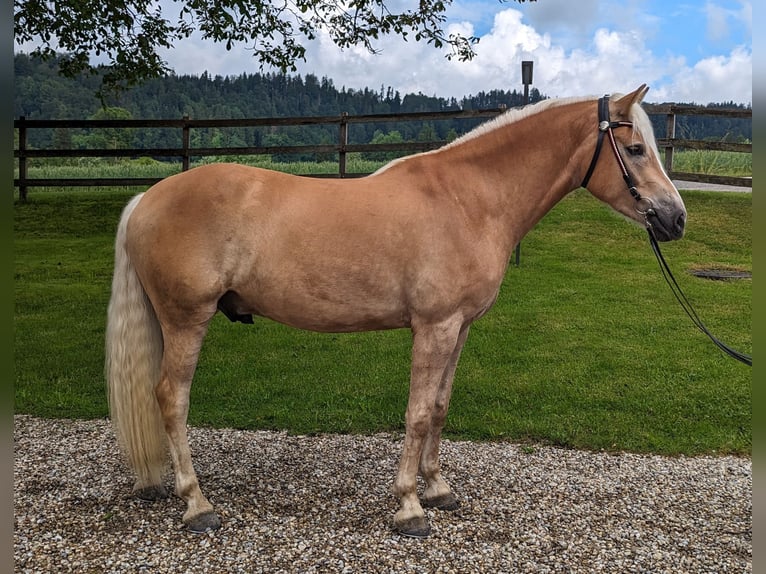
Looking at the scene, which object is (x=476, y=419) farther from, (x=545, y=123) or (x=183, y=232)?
(x=183, y=232)

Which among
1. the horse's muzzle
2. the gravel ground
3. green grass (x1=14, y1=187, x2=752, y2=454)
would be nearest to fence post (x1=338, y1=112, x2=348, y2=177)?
green grass (x1=14, y1=187, x2=752, y2=454)

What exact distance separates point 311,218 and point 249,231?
336mm

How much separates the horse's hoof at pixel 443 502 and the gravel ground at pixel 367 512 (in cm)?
5

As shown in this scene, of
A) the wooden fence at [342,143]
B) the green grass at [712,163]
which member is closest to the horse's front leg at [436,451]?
the wooden fence at [342,143]

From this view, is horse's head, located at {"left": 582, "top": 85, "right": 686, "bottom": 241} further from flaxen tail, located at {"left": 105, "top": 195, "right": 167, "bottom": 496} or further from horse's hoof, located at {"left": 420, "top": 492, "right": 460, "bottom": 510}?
flaxen tail, located at {"left": 105, "top": 195, "right": 167, "bottom": 496}

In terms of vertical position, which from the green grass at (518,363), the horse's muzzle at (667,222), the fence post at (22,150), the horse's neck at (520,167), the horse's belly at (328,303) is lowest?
the green grass at (518,363)

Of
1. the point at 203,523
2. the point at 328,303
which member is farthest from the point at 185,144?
the point at 203,523

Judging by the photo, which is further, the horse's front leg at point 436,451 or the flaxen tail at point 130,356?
the horse's front leg at point 436,451

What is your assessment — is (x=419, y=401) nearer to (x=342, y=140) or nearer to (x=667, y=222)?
(x=667, y=222)

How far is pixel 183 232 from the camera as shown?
3098mm

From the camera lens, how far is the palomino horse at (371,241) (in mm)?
3080

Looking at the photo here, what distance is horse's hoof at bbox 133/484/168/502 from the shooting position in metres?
3.51

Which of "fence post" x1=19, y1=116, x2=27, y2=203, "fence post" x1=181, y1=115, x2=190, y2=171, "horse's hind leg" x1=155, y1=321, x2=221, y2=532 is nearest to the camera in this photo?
"horse's hind leg" x1=155, y1=321, x2=221, y2=532

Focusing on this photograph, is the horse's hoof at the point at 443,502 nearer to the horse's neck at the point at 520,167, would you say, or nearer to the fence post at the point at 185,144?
the horse's neck at the point at 520,167
